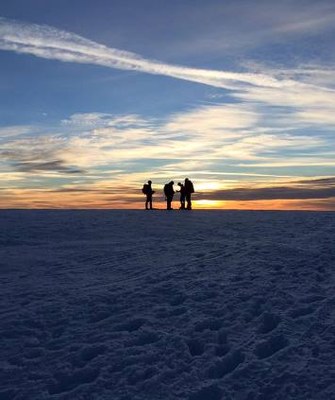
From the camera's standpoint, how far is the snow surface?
6719mm

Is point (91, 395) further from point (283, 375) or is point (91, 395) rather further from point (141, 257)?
point (141, 257)

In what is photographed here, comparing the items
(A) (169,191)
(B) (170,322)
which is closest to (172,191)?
(A) (169,191)

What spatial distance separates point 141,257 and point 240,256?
299 cm

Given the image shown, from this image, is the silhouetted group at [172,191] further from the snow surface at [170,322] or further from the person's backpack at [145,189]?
the snow surface at [170,322]

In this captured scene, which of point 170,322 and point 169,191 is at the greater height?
point 169,191

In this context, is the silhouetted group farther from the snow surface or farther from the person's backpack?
the snow surface

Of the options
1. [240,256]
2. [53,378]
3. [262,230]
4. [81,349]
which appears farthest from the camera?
[262,230]

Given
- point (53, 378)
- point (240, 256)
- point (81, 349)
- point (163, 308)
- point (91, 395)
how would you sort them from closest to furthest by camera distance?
point (91, 395)
point (53, 378)
point (81, 349)
point (163, 308)
point (240, 256)

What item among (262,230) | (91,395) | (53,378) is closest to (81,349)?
(53,378)

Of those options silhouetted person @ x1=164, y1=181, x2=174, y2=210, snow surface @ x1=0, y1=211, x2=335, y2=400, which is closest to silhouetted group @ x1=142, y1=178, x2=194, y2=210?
silhouetted person @ x1=164, y1=181, x2=174, y2=210

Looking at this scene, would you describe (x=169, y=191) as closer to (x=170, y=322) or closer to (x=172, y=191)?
(x=172, y=191)

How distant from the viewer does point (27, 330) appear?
27.9ft

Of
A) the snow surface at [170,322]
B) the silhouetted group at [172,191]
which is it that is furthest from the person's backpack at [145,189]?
the snow surface at [170,322]

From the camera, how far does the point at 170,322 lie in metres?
8.77
